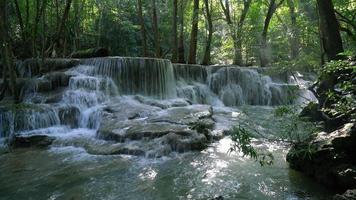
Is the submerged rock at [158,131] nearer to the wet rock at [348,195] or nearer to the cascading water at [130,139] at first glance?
the cascading water at [130,139]

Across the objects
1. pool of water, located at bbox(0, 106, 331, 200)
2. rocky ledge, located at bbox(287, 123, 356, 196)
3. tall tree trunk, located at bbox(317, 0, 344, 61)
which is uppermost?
tall tree trunk, located at bbox(317, 0, 344, 61)

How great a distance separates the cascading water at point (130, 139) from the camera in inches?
225

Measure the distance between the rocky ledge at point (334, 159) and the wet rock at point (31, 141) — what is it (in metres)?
5.96

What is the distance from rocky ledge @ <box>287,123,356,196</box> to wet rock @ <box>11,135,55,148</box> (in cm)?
596

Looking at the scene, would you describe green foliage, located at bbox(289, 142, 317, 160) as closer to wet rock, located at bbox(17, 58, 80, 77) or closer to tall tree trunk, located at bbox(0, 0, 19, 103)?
tall tree trunk, located at bbox(0, 0, 19, 103)

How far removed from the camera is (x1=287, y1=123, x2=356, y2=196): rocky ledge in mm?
5020

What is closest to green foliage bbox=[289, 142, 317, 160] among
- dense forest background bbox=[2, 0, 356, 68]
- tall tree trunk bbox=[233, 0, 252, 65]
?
dense forest background bbox=[2, 0, 356, 68]

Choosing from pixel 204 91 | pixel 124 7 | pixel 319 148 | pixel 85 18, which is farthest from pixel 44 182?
pixel 124 7

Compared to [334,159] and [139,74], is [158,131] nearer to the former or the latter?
[334,159]

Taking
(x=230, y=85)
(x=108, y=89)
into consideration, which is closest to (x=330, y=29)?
(x=108, y=89)

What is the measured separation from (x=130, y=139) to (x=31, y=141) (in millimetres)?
2566

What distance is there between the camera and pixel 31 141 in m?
9.02

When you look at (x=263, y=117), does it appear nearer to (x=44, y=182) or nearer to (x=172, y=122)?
(x=172, y=122)

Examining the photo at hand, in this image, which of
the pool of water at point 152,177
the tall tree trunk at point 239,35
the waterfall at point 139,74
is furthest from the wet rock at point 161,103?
the tall tree trunk at point 239,35
